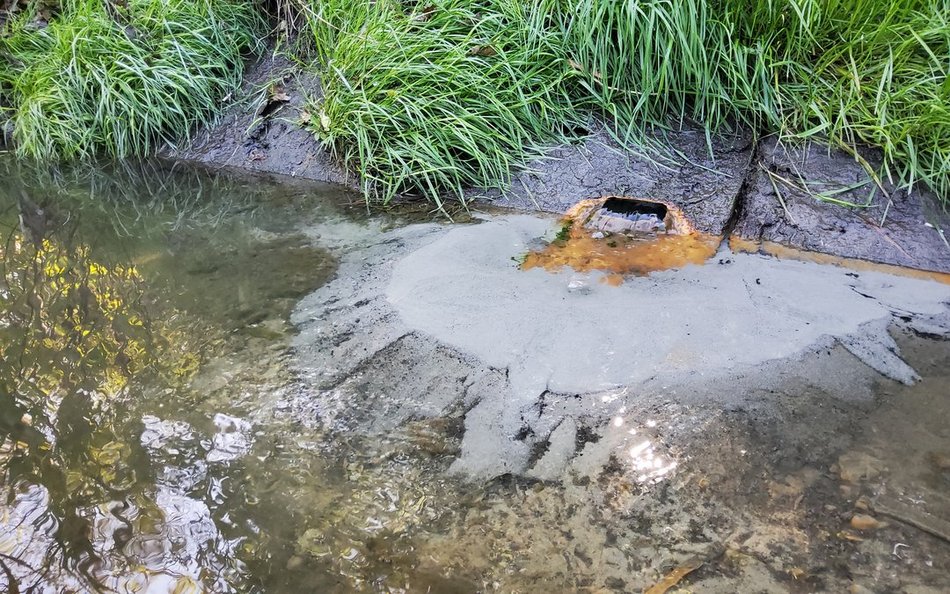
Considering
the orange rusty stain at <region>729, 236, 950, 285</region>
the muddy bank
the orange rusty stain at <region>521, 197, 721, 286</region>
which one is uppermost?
the muddy bank

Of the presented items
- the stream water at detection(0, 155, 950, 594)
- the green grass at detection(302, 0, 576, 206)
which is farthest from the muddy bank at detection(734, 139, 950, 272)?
the green grass at detection(302, 0, 576, 206)

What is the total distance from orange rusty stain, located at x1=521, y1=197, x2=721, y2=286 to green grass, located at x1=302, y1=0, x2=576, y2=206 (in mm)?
704

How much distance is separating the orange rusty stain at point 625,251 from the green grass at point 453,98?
0.70 m

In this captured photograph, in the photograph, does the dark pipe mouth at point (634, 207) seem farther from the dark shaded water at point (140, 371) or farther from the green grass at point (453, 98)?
the dark shaded water at point (140, 371)

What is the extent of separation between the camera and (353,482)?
166 centimetres

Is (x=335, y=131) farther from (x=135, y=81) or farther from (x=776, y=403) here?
(x=776, y=403)

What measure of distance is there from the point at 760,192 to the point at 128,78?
4.10 meters

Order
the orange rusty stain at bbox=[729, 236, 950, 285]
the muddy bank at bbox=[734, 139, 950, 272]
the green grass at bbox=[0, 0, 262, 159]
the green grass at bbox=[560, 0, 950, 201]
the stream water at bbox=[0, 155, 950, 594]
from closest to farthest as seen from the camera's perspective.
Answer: the stream water at bbox=[0, 155, 950, 594] < the orange rusty stain at bbox=[729, 236, 950, 285] < the muddy bank at bbox=[734, 139, 950, 272] < the green grass at bbox=[560, 0, 950, 201] < the green grass at bbox=[0, 0, 262, 159]

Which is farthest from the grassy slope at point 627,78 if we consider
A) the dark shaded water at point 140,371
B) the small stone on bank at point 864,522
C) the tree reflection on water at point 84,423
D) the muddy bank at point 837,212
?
the small stone on bank at point 864,522

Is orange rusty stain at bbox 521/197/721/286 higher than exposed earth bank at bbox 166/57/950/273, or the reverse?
exposed earth bank at bbox 166/57/950/273

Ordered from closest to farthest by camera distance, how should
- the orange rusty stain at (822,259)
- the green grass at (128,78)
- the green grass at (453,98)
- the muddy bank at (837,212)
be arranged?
the orange rusty stain at (822,259) < the muddy bank at (837,212) < the green grass at (453,98) < the green grass at (128,78)

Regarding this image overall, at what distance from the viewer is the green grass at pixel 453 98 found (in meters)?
3.31

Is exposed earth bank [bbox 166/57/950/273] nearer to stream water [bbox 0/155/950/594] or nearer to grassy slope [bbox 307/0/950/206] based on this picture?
grassy slope [bbox 307/0/950/206]

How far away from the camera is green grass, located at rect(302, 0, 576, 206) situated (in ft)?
10.9
